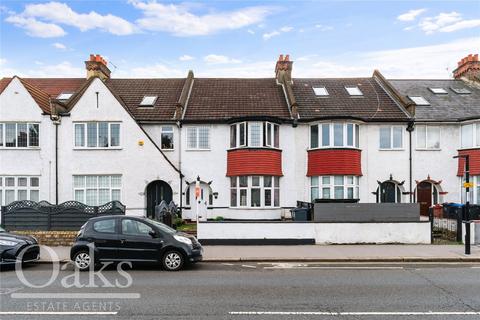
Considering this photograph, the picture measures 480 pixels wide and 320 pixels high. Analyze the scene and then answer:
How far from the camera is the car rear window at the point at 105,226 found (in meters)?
11.4

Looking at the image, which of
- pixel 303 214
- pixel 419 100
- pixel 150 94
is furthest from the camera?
pixel 150 94

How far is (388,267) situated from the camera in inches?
461

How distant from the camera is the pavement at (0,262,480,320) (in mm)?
7051

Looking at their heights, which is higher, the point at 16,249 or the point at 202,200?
the point at 202,200

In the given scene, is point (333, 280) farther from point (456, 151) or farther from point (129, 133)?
point (456, 151)

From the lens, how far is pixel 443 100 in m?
25.1

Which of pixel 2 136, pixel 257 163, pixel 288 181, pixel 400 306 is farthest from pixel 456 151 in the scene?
pixel 2 136

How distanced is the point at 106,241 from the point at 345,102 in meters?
18.0

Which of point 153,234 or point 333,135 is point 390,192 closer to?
point 333,135

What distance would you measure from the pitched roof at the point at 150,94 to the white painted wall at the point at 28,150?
441cm

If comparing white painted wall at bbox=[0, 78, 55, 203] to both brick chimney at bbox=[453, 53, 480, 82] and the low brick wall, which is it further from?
brick chimney at bbox=[453, 53, 480, 82]

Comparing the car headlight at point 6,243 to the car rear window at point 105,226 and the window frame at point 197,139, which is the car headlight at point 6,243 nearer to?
the car rear window at point 105,226

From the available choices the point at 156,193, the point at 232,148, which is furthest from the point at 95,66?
the point at 232,148

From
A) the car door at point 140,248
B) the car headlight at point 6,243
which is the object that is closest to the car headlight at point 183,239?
the car door at point 140,248
